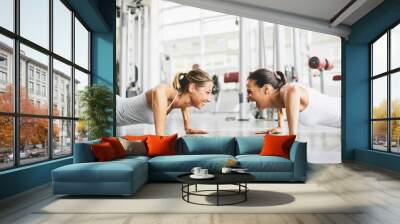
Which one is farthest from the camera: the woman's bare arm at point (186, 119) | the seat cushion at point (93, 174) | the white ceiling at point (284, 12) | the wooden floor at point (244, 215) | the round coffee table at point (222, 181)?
the woman's bare arm at point (186, 119)

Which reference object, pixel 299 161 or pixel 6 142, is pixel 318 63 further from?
pixel 6 142

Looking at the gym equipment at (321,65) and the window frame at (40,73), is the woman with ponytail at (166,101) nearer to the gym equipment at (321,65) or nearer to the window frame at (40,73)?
the window frame at (40,73)

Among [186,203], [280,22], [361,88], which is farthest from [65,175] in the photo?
[361,88]

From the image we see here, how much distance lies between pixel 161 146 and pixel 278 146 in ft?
6.43

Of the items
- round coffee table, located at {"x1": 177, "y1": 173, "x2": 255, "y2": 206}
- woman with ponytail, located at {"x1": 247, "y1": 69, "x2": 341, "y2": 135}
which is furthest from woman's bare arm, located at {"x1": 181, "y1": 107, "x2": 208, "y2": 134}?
round coffee table, located at {"x1": 177, "y1": 173, "x2": 255, "y2": 206}

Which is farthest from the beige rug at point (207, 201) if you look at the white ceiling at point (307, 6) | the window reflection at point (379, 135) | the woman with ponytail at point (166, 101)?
the white ceiling at point (307, 6)

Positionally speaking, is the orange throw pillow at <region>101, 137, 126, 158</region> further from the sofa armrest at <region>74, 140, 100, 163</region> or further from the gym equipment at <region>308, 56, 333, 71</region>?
the gym equipment at <region>308, 56, 333, 71</region>

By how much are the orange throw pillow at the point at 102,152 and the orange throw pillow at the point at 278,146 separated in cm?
248

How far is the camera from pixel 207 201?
466 centimetres

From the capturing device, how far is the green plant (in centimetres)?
756

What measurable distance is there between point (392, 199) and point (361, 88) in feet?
16.0

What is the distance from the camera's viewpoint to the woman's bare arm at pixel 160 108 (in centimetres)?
884

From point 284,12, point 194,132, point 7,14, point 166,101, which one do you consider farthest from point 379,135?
point 7,14

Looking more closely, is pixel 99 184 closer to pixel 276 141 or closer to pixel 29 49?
pixel 29 49
